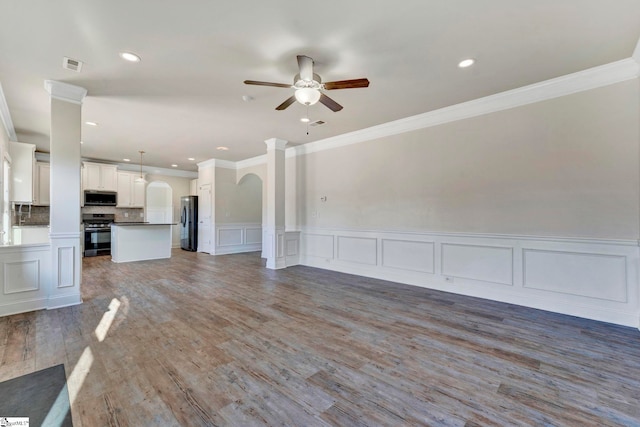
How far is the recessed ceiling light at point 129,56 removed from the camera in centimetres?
276

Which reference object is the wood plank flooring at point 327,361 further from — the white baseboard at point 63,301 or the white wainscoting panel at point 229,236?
the white wainscoting panel at point 229,236

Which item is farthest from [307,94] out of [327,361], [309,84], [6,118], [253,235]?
[253,235]

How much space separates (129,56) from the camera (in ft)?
9.18

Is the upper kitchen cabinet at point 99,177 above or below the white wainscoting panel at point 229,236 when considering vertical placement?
above

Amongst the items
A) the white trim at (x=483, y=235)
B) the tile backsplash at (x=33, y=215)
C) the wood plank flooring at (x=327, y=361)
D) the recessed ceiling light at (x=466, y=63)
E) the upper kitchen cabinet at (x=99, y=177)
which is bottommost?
the wood plank flooring at (x=327, y=361)

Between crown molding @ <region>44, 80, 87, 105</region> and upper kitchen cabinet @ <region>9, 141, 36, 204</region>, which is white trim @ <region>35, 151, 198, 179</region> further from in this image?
crown molding @ <region>44, 80, 87, 105</region>

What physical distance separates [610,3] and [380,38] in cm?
173

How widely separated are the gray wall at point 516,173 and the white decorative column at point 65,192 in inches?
170

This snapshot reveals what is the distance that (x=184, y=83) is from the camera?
337 centimetres

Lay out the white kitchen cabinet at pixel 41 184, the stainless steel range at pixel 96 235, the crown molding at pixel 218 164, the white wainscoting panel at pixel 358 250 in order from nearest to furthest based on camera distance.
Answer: the white wainscoting panel at pixel 358 250 < the white kitchen cabinet at pixel 41 184 < the stainless steel range at pixel 96 235 < the crown molding at pixel 218 164

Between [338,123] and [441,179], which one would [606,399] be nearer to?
[441,179]

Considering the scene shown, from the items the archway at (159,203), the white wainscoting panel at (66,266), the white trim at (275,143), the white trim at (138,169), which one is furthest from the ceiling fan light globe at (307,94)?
→ the archway at (159,203)

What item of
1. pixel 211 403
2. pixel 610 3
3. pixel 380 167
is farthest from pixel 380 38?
pixel 211 403

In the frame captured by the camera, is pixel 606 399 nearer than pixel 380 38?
Yes
